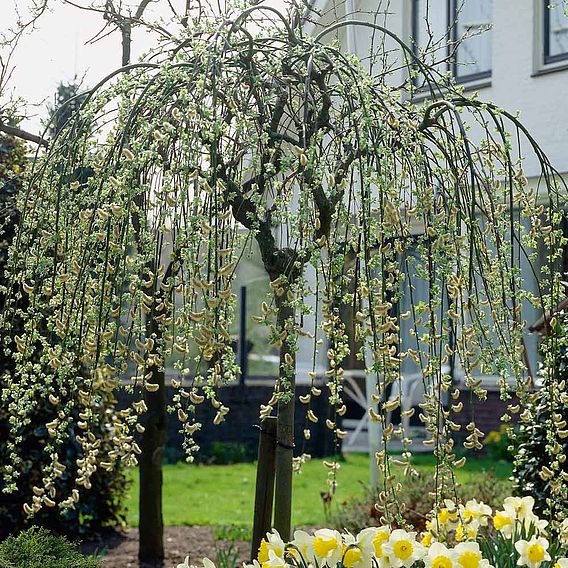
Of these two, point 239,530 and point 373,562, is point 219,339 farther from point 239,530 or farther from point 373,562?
point 239,530

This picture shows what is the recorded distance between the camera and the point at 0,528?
18.0ft

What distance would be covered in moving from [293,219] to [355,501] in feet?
12.1

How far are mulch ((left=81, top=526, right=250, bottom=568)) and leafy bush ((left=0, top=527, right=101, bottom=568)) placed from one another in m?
1.75

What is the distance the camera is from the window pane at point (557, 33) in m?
8.55

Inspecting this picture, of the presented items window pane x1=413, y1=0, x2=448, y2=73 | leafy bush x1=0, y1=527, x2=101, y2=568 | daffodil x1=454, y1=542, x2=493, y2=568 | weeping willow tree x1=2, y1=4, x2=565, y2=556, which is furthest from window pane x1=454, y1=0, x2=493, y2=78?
daffodil x1=454, y1=542, x2=493, y2=568

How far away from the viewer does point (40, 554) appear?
360 centimetres

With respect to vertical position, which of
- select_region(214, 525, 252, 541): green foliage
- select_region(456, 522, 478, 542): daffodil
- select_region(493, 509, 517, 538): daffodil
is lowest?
select_region(214, 525, 252, 541): green foliage

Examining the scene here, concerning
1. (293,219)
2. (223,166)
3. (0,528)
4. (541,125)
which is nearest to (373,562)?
(293,219)

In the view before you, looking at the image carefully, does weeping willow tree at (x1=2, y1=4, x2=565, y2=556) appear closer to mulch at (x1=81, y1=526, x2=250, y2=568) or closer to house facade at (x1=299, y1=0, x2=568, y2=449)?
mulch at (x1=81, y1=526, x2=250, y2=568)

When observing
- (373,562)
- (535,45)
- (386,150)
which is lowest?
(373,562)

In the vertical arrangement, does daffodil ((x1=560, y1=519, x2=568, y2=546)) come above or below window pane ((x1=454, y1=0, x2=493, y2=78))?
below

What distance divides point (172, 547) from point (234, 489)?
286 centimetres

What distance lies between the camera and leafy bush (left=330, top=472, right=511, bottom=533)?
562 centimetres

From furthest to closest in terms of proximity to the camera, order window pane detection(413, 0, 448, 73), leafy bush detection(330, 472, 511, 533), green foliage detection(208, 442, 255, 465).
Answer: green foliage detection(208, 442, 255, 465)
window pane detection(413, 0, 448, 73)
leafy bush detection(330, 472, 511, 533)
